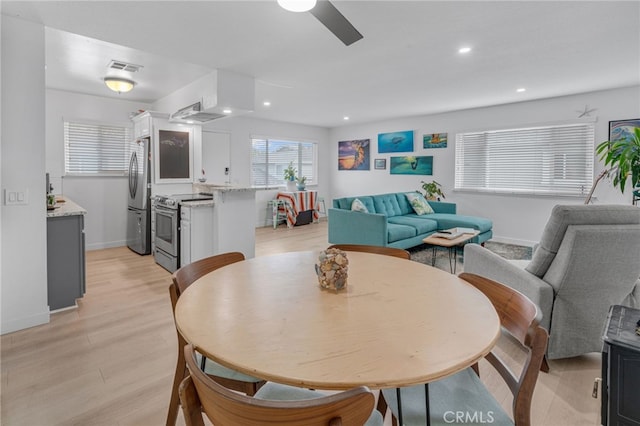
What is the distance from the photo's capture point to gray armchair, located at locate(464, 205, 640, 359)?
1.96 metres

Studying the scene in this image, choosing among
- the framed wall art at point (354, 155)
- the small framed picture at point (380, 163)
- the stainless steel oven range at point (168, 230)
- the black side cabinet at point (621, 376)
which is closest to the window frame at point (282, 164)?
the framed wall art at point (354, 155)

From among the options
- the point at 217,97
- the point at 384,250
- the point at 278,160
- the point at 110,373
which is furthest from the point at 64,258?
the point at 278,160

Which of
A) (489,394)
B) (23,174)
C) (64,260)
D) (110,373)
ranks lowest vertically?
(110,373)

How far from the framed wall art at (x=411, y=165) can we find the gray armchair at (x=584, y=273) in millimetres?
4922

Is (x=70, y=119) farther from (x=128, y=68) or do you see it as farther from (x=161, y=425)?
(x=161, y=425)

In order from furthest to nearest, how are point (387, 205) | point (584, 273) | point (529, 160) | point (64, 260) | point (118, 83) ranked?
point (529, 160)
point (387, 205)
point (118, 83)
point (64, 260)
point (584, 273)

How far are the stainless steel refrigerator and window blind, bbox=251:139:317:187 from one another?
268 cm

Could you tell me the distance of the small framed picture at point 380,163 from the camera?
7758mm

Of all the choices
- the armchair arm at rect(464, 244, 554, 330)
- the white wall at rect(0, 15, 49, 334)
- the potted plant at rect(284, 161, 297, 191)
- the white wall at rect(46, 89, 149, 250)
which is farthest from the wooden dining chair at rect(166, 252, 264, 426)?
the potted plant at rect(284, 161, 297, 191)

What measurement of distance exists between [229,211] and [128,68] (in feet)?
6.82

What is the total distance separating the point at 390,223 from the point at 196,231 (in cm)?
277

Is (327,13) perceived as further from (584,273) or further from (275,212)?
(275,212)

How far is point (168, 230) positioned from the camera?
13.6 feet

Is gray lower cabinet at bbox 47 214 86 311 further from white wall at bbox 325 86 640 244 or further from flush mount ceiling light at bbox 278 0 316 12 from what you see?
white wall at bbox 325 86 640 244
